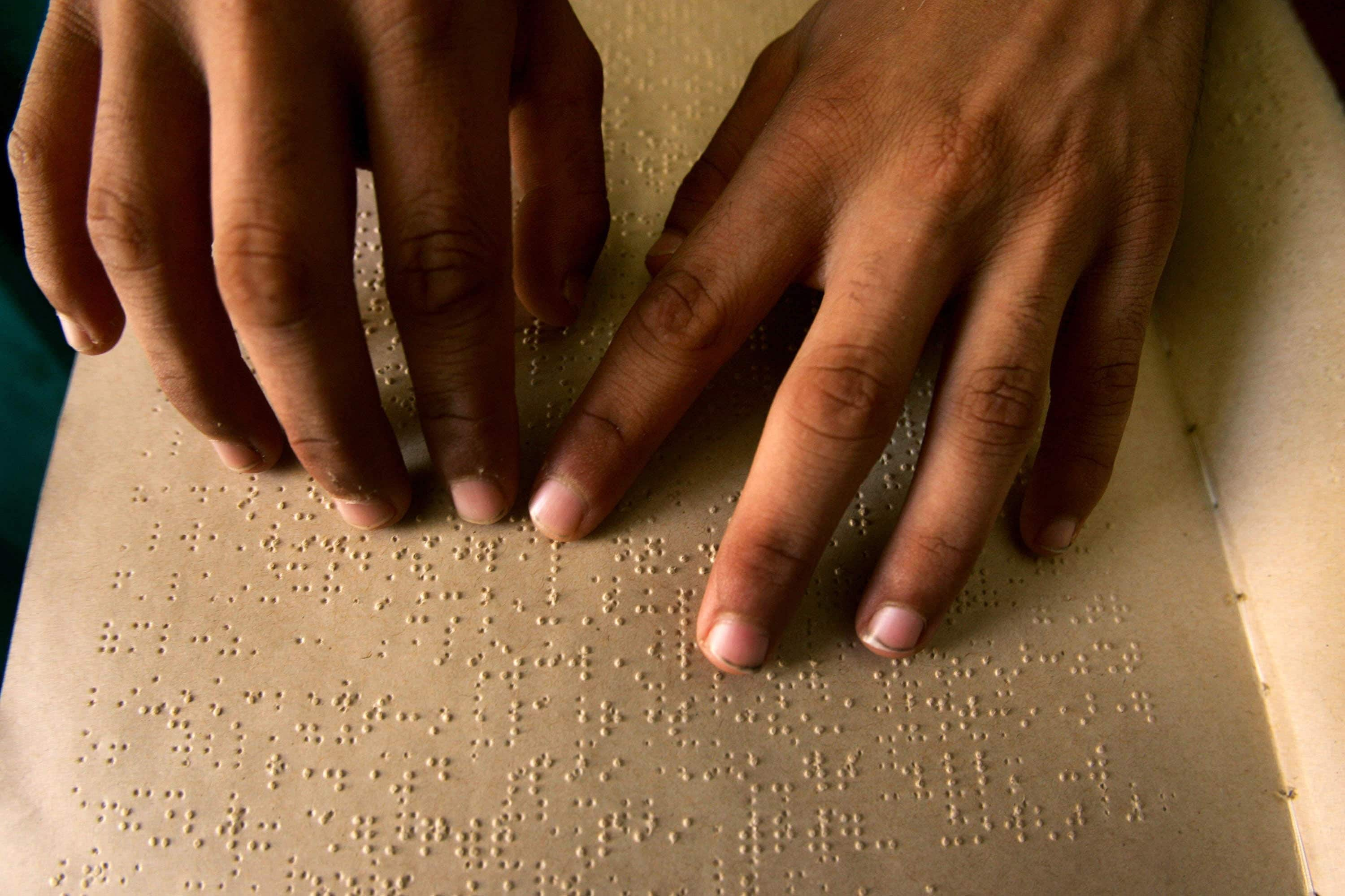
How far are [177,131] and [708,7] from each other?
0.50m

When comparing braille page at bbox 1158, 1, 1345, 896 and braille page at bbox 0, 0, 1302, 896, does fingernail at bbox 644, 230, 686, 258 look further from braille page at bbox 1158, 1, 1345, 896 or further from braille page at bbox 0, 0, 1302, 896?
braille page at bbox 1158, 1, 1345, 896

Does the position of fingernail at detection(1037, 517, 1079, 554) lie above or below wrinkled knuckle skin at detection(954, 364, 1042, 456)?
below

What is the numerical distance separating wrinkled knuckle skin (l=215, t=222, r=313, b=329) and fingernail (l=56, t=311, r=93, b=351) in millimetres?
211

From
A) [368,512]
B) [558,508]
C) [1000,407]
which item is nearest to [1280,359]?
[1000,407]

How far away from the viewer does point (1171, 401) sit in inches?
23.0

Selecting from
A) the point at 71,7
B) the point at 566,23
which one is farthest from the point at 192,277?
the point at 566,23

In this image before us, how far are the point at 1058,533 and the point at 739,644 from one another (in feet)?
0.74

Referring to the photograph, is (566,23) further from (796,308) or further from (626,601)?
(626,601)

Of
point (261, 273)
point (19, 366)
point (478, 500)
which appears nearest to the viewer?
point (261, 273)

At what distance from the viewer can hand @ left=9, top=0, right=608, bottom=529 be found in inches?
14.5

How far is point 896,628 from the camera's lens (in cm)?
45

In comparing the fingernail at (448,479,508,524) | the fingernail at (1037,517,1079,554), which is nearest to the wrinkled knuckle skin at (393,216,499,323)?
the fingernail at (448,479,508,524)

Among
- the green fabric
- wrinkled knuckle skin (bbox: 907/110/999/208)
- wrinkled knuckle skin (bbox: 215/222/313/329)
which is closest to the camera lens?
wrinkled knuckle skin (bbox: 215/222/313/329)

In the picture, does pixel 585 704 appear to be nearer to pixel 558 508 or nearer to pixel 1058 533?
pixel 558 508
